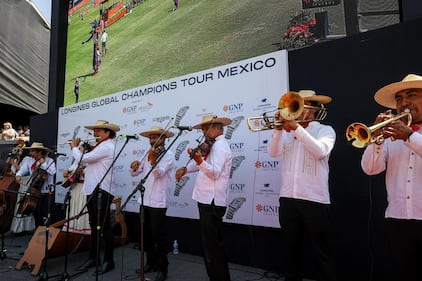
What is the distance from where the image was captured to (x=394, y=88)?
2.41 meters

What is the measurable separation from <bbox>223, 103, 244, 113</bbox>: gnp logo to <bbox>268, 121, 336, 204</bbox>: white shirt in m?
1.47

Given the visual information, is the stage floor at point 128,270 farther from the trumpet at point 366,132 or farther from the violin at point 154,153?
the trumpet at point 366,132

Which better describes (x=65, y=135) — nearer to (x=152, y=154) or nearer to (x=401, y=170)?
(x=152, y=154)

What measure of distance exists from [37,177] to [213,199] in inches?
154

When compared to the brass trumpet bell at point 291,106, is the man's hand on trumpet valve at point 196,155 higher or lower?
lower

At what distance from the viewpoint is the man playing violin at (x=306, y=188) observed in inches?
105

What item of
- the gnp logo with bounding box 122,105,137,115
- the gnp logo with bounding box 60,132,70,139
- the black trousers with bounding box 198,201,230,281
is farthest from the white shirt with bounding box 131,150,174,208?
the gnp logo with bounding box 60,132,70,139

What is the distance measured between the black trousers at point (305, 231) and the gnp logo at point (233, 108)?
5.86 feet

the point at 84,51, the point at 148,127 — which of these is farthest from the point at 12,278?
the point at 84,51

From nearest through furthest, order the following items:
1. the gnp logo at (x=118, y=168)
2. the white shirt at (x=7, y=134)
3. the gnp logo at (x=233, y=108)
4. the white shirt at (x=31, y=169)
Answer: the gnp logo at (x=233, y=108), the gnp logo at (x=118, y=168), the white shirt at (x=31, y=169), the white shirt at (x=7, y=134)

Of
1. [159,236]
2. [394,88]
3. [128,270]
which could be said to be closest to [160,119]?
[159,236]

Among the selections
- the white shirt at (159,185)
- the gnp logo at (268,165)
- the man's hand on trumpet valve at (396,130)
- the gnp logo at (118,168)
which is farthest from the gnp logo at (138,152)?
the man's hand on trumpet valve at (396,130)

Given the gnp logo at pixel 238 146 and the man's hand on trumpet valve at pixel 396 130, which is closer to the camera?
the man's hand on trumpet valve at pixel 396 130

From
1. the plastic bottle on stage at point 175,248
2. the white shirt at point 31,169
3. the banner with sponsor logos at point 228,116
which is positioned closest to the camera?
the banner with sponsor logos at point 228,116
